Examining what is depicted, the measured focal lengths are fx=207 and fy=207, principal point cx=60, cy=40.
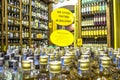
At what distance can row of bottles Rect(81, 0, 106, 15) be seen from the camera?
13.3 ft

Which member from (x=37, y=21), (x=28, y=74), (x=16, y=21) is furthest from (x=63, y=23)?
(x=37, y=21)

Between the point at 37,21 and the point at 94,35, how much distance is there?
2.25 meters

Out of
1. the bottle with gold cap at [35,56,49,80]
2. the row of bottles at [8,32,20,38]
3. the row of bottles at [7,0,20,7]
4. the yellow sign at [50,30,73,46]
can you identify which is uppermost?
the row of bottles at [7,0,20,7]

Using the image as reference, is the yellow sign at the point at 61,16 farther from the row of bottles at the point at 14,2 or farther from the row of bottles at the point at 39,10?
the row of bottles at the point at 39,10

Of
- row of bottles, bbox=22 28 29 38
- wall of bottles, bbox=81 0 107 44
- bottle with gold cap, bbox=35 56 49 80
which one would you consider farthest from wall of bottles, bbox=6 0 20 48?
bottle with gold cap, bbox=35 56 49 80

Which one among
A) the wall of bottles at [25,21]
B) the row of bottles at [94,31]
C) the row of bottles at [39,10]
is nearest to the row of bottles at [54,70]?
the row of bottles at [94,31]

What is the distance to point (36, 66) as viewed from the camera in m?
0.97

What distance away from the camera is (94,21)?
422cm

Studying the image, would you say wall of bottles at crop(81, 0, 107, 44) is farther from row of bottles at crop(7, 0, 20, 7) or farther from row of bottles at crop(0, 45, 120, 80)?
row of bottles at crop(0, 45, 120, 80)

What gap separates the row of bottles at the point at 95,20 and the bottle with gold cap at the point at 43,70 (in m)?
3.29

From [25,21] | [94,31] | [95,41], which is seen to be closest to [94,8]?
[94,31]

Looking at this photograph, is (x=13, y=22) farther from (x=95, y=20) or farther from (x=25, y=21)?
(x=95, y=20)

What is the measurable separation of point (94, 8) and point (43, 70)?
343 centimetres

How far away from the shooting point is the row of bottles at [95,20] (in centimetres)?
407
